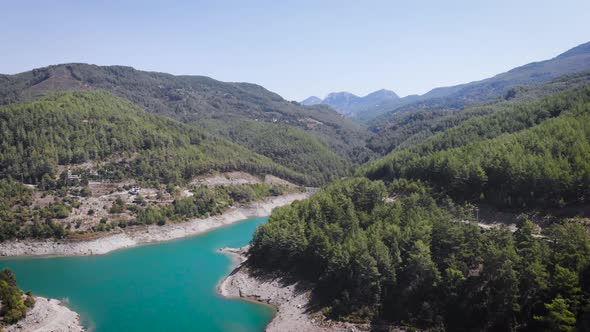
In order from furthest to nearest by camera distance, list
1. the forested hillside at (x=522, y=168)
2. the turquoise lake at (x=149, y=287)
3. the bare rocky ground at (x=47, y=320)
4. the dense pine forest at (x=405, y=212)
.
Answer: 1. the forested hillside at (x=522, y=168)
2. the turquoise lake at (x=149, y=287)
3. the bare rocky ground at (x=47, y=320)
4. the dense pine forest at (x=405, y=212)

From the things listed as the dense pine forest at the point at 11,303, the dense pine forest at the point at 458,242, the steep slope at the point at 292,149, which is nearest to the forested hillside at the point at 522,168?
the dense pine forest at the point at 458,242

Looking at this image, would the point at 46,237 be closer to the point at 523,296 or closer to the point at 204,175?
the point at 204,175

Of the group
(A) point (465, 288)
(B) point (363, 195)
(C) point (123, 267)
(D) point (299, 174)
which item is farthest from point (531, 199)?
(D) point (299, 174)

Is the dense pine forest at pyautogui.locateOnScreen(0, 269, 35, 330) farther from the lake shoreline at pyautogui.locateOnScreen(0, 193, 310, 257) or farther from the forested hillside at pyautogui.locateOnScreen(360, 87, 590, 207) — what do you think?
the forested hillside at pyautogui.locateOnScreen(360, 87, 590, 207)

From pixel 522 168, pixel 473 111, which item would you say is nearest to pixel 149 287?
pixel 522 168

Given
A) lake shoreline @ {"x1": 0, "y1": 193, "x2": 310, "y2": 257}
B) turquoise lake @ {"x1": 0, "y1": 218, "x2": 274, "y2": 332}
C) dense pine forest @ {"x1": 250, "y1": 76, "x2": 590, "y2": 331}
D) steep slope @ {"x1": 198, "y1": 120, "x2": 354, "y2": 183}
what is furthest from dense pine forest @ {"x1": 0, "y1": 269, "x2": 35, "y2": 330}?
steep slope @ {"x1": 198, "y1": 120, "x2": 354, "y2": 183}

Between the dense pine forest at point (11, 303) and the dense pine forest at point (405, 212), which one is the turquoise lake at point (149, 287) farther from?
the dense pine forest at point (405, 212)

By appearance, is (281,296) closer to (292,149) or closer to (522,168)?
(522,168)
